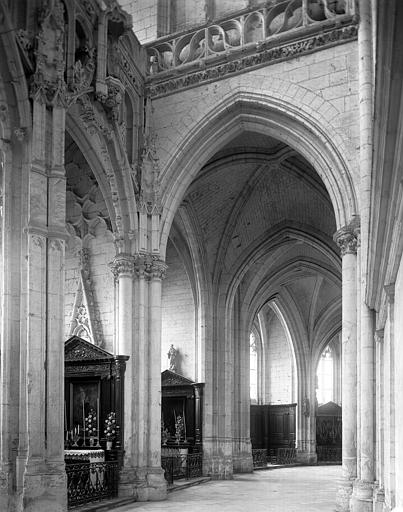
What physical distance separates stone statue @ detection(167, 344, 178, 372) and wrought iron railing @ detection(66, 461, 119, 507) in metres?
6.40

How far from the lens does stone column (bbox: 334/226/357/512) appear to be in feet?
42.9

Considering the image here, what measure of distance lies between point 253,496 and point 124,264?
5.55 meters

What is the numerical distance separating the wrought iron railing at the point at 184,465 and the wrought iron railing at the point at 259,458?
6.60 m

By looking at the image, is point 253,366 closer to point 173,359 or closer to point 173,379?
point 173,359

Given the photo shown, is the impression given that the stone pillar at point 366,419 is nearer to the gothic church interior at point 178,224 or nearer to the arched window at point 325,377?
the gothic church interior at point 178,224

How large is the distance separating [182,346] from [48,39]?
11237 mm

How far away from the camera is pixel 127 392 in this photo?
49.0 feet

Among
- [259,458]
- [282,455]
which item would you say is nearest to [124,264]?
[259,458]

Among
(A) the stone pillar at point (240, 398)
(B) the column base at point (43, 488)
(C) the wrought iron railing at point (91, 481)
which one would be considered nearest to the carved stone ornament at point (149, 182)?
(C) the wrought iron railing at point (91, 481)

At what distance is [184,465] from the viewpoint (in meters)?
18.9

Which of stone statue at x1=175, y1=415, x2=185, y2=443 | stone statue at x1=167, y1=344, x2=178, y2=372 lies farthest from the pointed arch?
stone statue at x1=175, y1=415, x2=185, y2=443

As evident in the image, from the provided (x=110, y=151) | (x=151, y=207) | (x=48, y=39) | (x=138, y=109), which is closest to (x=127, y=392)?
(x=151, y=207)

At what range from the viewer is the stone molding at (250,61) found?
47.2 ft

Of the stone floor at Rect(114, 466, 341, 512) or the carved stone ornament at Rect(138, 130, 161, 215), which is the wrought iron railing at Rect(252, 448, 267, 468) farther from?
the carved stone ornament at Rect(138, 130, 161, 215)
